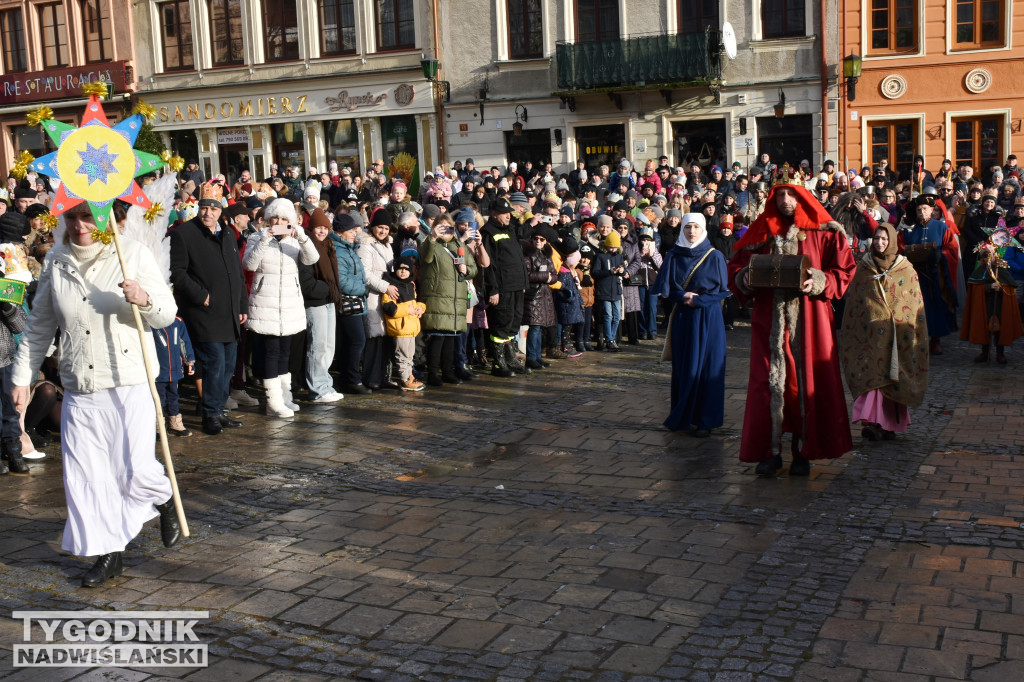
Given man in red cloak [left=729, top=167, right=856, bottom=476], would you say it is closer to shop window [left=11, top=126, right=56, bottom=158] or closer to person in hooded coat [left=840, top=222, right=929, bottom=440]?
person in hooded coat [left=840, top=222, right=929, bottom=440]

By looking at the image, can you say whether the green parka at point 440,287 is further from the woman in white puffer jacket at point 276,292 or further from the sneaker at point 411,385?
the woman in white puffer jacket at point 276,292

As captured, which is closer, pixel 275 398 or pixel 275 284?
pixel 275 284

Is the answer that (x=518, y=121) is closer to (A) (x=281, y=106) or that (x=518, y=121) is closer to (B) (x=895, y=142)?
(A) (x=281, y=106)

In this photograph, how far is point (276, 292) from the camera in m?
10.2

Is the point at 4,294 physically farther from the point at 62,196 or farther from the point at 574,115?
the point at 574,115

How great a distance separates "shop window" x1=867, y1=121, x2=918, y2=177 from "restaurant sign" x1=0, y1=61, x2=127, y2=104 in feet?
67.8

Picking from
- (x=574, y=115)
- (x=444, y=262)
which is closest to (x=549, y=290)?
(x=444, y=262)

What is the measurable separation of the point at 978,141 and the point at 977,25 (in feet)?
8.29

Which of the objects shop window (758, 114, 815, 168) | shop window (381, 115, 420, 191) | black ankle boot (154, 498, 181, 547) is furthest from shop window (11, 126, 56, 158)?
black ankle boot (154, 498, 181, 547)

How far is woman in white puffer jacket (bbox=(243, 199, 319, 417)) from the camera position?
1009cm

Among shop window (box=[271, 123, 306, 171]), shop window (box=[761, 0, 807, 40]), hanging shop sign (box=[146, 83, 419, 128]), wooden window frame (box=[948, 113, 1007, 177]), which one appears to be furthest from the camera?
shop window (box=[271, 123, 306, 171])

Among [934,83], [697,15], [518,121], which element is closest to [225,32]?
[518,121]

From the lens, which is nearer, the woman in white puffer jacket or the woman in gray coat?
the woman in white puffer jacket

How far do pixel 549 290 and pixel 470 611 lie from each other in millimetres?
7899
